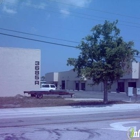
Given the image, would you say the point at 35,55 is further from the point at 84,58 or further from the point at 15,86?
the point at 84,58

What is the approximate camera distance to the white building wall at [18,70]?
3825cm

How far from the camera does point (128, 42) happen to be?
25375mm

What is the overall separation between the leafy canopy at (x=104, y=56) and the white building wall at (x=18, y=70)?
571 inches

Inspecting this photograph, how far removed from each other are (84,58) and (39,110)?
6545 mm

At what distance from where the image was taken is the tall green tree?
24766 mm

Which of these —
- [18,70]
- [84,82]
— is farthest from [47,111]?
[84,82]

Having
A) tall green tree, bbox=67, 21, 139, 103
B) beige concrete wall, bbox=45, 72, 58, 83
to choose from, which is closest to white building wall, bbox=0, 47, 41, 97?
tall green tree, bbox=67, 21, 139, 103

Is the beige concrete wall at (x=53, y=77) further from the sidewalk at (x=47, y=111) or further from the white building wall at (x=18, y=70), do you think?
the sidewalk at (x=47, y=111)

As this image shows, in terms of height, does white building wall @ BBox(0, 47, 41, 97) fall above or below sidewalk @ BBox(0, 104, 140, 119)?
above

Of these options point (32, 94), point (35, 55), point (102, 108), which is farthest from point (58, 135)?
point (35, 55)

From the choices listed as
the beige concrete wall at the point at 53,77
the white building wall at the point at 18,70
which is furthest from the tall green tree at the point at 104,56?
the beige concrete wall at the point at 53,77

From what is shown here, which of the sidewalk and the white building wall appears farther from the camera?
the white building wall

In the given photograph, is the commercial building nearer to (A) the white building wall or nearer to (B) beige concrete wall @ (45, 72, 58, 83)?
(B) beige concrete wall @ (45, 72, 58, 83)

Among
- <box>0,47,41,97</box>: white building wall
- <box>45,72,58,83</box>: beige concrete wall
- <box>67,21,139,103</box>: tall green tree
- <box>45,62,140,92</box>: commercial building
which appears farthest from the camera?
<box>45,72,58,83</box>: beige concrete wall
